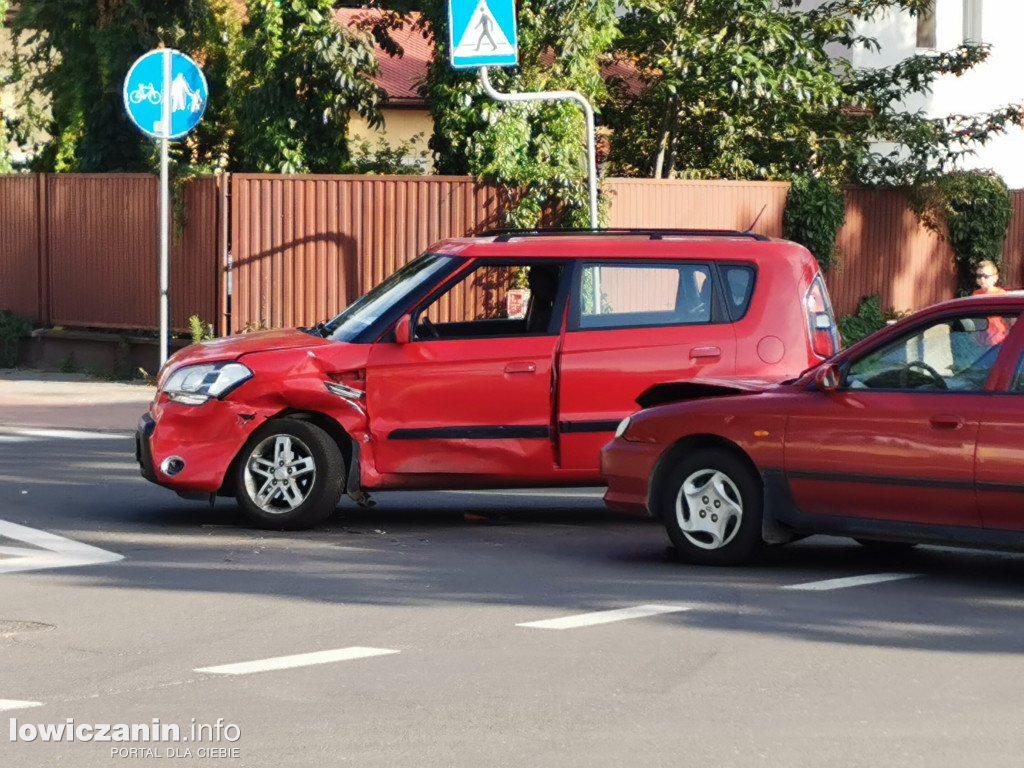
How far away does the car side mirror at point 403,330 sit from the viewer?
424 inches

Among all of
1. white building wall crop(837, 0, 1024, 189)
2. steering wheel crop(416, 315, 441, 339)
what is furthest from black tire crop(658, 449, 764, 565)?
white building wall crop(837, 0, 1024, 189)

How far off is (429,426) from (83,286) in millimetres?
12667

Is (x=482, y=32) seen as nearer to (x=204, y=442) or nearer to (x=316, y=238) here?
(x=316, y=238)

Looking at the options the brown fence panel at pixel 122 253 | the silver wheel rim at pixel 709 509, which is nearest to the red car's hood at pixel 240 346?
the silver wheel rim at pixel 709 509

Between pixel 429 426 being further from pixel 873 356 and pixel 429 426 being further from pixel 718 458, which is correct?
pixel 873 356

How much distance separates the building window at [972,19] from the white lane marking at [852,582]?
22.9m

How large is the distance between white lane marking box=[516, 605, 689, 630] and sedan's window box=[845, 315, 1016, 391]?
5.56 ft

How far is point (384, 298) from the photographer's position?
36.7ft

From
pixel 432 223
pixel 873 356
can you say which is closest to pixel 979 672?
pixel 873 356

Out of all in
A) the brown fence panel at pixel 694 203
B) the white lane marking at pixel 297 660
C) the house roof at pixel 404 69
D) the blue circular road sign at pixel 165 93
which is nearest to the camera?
the white lane marking at pixel 297 660

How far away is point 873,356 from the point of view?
9.25m

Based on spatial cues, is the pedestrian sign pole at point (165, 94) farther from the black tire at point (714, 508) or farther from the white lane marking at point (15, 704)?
the white lane marking at point (15, 704)

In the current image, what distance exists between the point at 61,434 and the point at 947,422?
9775 mm

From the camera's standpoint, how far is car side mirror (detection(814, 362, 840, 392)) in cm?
922
